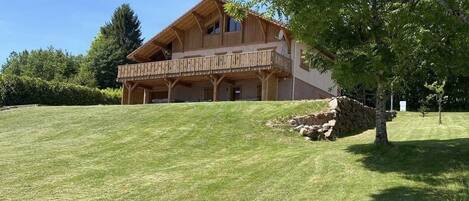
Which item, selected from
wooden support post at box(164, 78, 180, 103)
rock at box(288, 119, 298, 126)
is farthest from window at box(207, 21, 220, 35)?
rock at box(288, 119, 298, 126)

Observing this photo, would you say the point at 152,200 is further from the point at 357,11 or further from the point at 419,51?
the point at 419,51

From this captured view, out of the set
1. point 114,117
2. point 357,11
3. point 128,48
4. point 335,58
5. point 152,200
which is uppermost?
point 128,48

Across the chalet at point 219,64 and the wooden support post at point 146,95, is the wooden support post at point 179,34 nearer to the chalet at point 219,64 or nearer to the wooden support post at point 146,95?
the chalet at point 219,64

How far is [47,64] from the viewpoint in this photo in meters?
85.1

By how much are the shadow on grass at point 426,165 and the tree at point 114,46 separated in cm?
5622

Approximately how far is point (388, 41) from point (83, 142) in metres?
10.5

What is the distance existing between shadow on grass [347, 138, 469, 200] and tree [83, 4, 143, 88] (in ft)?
184

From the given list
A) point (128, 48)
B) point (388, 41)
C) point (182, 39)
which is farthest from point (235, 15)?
point (128, 48)

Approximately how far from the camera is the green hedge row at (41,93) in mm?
35750

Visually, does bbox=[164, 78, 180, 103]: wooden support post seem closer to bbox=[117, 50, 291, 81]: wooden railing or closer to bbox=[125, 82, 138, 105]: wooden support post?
bbox=[117, 50, 291, 81]: wooden railing

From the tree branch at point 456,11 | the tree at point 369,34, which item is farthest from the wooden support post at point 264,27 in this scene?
the tree branch at point 456,11

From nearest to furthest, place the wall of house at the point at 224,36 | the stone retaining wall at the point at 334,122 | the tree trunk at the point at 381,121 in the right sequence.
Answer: the tree trunk at the point at 381,121
the stone retaining wall at the point at 334,122
the wall of house at the point at 224,36

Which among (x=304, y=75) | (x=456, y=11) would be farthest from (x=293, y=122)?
(x=304, y=75)

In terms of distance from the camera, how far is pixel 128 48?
73688 mm
